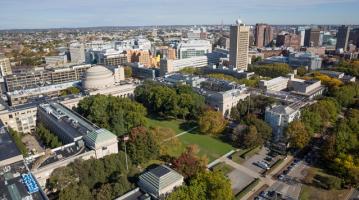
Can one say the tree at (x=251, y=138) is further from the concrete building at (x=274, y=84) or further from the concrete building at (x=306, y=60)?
the concrete building at (x=306, y=60)

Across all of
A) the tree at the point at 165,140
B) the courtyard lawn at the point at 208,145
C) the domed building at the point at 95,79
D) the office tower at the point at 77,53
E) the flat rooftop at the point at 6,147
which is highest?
the office tower at the point at 77,53

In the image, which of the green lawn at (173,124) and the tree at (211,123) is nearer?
the tree at (211,123)

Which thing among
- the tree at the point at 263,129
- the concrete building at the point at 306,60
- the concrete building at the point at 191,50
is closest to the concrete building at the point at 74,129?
the tree at the point at 263,129

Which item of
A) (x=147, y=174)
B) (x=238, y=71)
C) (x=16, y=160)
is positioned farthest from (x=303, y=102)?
(x=16, y=160)

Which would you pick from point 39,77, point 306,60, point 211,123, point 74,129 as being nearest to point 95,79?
point 39,77

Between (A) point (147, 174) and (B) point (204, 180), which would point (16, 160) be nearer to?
(A) point (147, 174)

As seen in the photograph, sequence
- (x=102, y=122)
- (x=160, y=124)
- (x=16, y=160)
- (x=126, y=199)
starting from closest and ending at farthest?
(x=126, y=199)
(x=16, y=160)
(x=102, y=122)
(x=160, y=124)

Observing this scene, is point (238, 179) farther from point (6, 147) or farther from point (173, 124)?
point (6, 147)

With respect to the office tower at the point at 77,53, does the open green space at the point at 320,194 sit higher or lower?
lower
